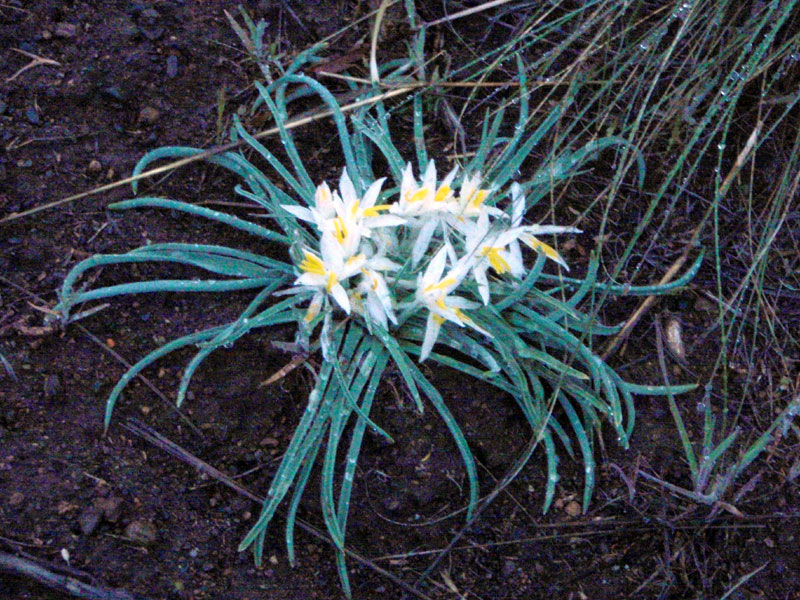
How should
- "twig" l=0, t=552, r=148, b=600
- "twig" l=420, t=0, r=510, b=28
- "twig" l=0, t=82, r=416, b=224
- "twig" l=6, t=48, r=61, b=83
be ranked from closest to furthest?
1. "twig" l=0, t=552, r=148, b=600
2. "twig" l=0, t=82, r=416, b=224
3. "twig" l=6, t=48, r=61, b=83
4. "twig" l=420, t=0, r=510, b=28

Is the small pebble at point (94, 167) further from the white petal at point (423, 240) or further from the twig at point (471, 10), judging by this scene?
the twig at point (471, 10)

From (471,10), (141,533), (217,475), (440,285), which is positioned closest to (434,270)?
(440,285)

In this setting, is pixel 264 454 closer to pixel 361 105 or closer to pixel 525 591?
pixel 525 591

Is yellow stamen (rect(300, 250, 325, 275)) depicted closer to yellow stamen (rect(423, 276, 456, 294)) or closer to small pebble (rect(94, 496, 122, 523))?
yellow stamen (rect(423, 276, 456, 294))

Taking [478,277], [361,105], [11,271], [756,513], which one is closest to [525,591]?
[756,513]

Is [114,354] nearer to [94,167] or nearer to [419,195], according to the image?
[94,167]

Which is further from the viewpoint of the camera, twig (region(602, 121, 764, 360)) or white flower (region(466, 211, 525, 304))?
twig (region(602, 121, 764, 360))

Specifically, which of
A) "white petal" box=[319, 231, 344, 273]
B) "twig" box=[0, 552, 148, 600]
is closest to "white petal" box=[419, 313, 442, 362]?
"white petal" box=[319, 231, 344, 273]
